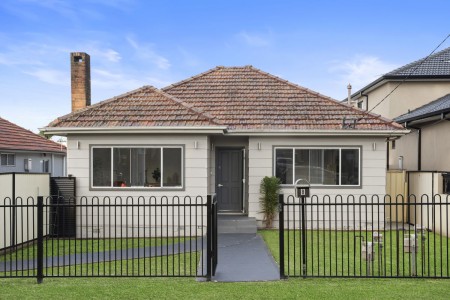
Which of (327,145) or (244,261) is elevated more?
(327,145)

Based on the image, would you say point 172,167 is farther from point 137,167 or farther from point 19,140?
point 19,140

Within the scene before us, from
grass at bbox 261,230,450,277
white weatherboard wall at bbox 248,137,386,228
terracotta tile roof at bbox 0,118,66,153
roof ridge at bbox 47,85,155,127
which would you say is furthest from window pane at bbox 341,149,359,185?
terracotta tile roof at bbox 0,118,66,153

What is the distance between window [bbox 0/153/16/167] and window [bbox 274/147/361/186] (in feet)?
43.9

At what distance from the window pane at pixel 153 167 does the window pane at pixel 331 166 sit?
530 centimetres

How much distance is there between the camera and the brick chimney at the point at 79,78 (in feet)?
58.5

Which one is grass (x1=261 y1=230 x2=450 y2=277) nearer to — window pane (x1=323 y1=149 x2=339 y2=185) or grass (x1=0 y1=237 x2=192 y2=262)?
grass (x1=0 y1=237 x2=192 y2=262)

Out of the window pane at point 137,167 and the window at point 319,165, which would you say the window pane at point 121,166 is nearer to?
the window pane at point 137,167

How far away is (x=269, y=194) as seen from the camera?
48.4ft

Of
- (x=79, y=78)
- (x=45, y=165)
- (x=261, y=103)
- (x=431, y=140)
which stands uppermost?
(x=79, y=78)

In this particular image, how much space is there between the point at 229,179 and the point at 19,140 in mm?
11978

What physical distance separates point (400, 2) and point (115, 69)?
37.2 ft

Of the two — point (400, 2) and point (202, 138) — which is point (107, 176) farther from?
point (400, 2)

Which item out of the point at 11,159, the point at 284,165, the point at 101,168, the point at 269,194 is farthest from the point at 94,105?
the point at 11,159

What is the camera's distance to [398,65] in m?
24.9
